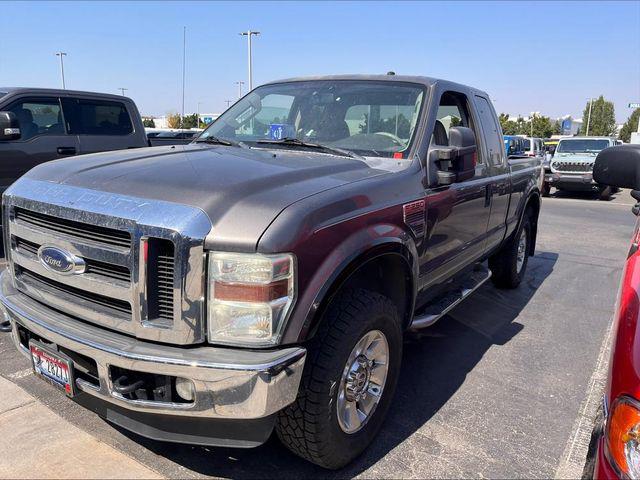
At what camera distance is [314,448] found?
2.34 meters

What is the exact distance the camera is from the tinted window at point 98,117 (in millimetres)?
7145

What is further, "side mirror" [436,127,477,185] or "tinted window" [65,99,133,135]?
"tinted window" [65,99,133,135]

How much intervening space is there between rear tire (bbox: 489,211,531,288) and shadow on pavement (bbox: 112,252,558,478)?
13 cm

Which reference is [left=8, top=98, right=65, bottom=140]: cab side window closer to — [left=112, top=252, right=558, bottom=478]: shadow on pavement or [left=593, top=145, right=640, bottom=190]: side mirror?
[left=112, top=252, right=558, bottom=478]: shadow on pavement

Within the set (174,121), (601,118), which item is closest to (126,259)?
(174,121)

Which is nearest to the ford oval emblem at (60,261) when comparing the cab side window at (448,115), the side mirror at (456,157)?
the side mirror at (456,157)

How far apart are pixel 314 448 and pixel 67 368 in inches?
45.1

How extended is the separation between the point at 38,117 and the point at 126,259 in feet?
19.2

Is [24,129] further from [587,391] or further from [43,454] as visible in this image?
[587,391]

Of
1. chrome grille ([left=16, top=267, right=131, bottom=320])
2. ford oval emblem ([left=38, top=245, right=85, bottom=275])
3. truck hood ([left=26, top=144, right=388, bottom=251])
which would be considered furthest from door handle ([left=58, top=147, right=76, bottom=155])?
ford oval emblem ([left=38, top=245, right=85, bottom=275])

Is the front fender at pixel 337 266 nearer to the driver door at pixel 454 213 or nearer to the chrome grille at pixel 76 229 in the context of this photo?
the driver door at pixel 454 213

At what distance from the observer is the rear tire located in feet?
18.1

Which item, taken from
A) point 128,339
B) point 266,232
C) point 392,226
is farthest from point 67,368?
point 392,226

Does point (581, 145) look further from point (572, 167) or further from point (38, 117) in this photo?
point (38, 117)
